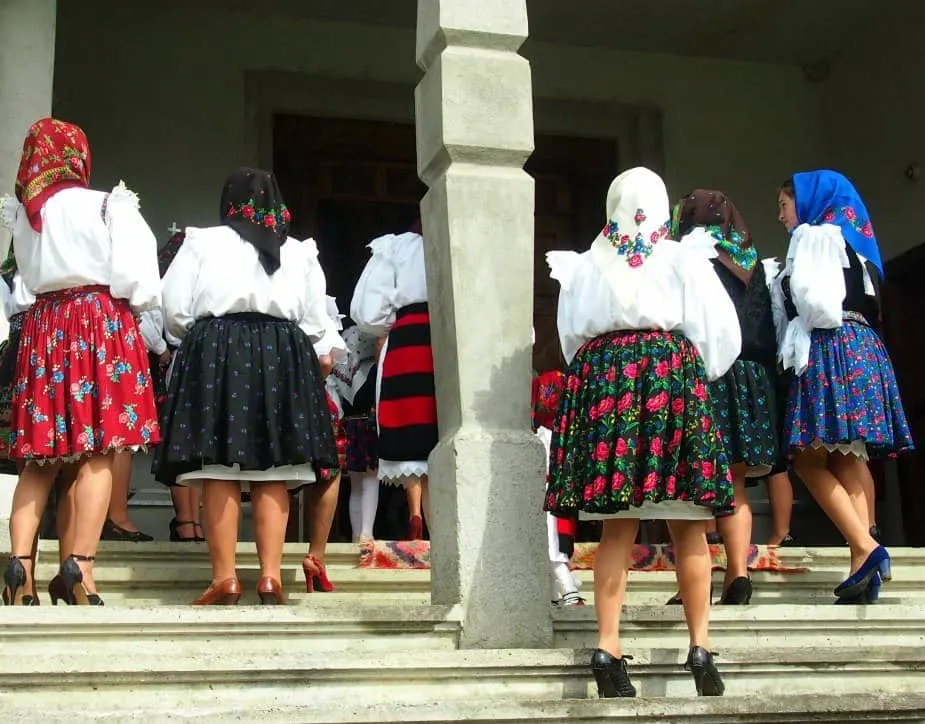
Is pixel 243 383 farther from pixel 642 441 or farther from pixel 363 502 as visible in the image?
pixel 363 502

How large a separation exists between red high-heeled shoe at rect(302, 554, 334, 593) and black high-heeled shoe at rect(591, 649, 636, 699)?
163 cm

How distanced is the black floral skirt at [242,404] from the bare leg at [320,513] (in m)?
0.42

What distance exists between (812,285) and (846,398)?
0.45 meters

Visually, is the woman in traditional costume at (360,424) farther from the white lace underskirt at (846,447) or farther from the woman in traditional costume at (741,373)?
the white lace underskirt at (846,447)

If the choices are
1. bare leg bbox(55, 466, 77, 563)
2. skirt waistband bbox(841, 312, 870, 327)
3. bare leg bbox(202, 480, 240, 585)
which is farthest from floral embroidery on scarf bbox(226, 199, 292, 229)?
skirt waistband bbox(841, 312, 870, 327)

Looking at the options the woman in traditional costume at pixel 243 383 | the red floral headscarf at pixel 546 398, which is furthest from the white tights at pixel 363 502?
the woman in traditional costume at pixel 243 383

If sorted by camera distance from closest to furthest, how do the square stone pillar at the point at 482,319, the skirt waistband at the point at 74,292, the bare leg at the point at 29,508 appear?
1. the square stone pillar at the point at 482,319
2. the bare leg at the point at 29,508
3. the skirt waistband at the point at 74,292

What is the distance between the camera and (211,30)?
9484mm

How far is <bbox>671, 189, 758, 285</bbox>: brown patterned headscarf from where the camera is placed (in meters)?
5.79

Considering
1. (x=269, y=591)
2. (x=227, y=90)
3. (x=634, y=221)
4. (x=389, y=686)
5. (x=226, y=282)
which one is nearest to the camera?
(x=389, y=686)

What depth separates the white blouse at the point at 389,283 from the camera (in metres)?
6.45

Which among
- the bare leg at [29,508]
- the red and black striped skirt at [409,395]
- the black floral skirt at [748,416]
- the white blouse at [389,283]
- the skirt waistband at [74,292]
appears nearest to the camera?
the bare leg at [29,508]

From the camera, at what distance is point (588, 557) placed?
630 centimetres

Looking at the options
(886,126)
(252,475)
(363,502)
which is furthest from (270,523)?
(886,126)
